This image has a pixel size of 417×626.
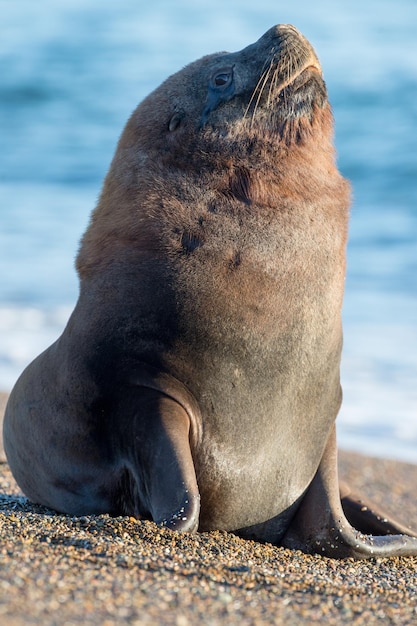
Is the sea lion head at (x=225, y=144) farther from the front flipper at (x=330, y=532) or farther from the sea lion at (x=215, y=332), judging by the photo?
the front flipper at (x=330, y=532)

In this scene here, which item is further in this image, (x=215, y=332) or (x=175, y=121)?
(x=175, y=121)

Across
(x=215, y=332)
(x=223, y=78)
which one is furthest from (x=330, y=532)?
(x=223, y=78)

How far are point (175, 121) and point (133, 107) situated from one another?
19522mm

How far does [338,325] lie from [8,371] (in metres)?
5.07

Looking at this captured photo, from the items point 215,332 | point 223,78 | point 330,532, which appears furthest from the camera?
point 223,78

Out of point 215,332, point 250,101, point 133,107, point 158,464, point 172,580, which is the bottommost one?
point 172,580

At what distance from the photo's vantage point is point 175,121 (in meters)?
5.34

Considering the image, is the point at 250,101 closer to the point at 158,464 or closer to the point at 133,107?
the point at 158,464

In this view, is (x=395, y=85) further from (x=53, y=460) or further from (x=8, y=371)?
Result: (x=53, y=460)

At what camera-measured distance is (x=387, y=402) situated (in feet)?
29.3

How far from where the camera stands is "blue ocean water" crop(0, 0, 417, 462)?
10.1 meters

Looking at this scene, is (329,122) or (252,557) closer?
(252,557)

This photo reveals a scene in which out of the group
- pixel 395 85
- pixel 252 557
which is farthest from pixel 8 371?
pixel 395 85

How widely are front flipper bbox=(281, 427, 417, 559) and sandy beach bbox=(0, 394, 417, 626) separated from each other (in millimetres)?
61
